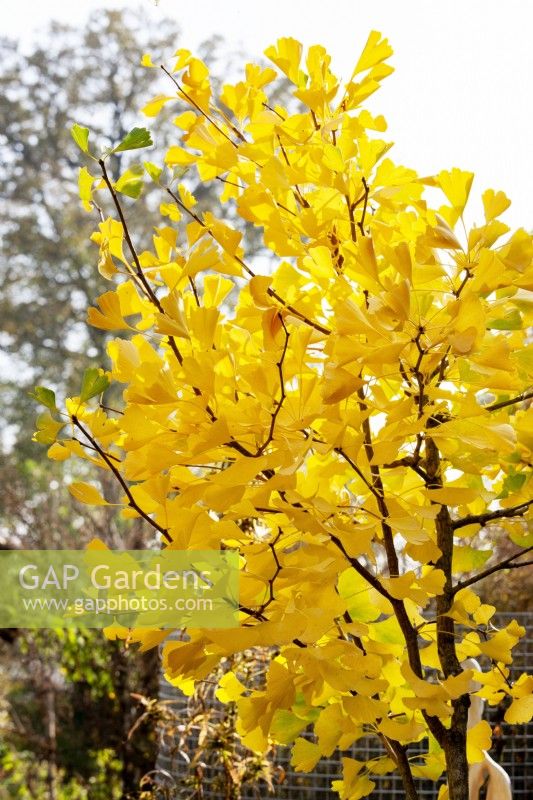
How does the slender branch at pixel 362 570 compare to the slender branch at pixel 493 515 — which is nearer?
the slender branch at pixel 362 570

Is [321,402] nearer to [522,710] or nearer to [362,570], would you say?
[362,570]

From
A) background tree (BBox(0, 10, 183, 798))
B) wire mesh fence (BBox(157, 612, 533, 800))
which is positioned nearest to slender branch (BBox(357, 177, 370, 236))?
wire mesh fence (BBox(157, 612, 533, 800))

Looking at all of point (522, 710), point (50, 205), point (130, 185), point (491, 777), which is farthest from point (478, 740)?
point (50, 205)

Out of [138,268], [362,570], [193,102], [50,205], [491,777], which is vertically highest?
[50,205]

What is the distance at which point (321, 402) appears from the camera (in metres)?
0.48

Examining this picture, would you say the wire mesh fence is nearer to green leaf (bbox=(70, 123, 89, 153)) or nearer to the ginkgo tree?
the ginkgo tree

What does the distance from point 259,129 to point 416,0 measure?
12.6 ft

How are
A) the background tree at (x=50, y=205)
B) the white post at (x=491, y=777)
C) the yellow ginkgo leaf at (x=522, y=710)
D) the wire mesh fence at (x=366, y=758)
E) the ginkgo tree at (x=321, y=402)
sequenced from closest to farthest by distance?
the ginkgo tree at (x=321, y=402)
the yellow ginkgo leaf at (x=522, y=710)
the white post at (x=491, y=777)
the wire mesh fence at (x=366, y=758)
the background tree at (x=50, y=205)

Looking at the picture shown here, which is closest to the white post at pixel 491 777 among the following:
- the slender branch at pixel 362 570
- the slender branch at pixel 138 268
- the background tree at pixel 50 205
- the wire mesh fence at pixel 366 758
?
the slender branch at pixel 362 570

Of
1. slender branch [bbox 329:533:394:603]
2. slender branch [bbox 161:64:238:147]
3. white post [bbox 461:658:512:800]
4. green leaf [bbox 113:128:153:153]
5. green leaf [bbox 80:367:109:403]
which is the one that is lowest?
white post [bbox 461:658:512:800]

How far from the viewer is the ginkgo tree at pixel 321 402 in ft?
1.45

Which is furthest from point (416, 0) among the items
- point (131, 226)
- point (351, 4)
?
point (131, 226)

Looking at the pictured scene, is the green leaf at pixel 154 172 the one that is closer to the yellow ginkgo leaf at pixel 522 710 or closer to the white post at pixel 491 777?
the yellow ginkgo leaf at pixel 522 710

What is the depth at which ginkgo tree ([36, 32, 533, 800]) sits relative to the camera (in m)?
0.44
